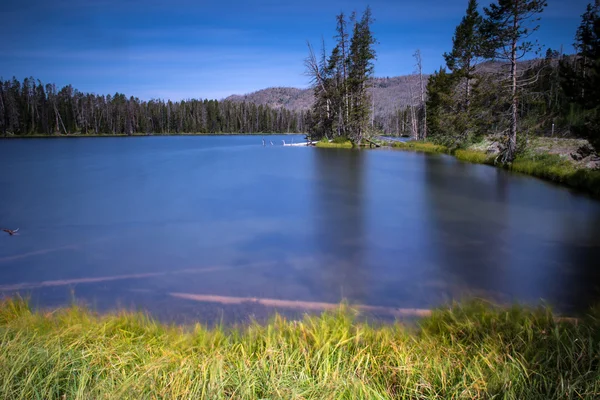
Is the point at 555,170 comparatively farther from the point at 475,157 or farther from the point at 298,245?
the point at 298,245

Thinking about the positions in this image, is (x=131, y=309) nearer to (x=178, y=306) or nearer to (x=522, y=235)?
(x=178, y=306)

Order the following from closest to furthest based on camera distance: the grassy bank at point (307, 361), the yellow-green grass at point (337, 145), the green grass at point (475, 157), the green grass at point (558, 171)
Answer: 1. the grassy bank at point (307, 361)
2. the green grass at point (558, 171)
3. the green grass at point (475, 157)
4. the yellow-green grass at point (337, 145)

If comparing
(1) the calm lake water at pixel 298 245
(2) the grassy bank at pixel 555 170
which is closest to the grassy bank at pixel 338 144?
Answer: (2) the grassy bank at pixel 555 170

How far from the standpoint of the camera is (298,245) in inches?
260

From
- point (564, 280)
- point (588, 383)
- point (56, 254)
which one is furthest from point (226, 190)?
point (588, 383)

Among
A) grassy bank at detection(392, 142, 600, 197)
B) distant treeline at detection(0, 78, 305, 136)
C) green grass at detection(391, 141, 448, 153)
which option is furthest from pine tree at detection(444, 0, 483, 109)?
distant treeline at detection(0, 78, 305, 136)

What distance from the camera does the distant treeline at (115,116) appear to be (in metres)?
75.4

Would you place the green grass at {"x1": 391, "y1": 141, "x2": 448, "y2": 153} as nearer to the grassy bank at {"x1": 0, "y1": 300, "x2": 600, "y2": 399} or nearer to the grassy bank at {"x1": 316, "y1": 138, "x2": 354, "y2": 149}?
the grassy bank at {"x1": 316, "y1": 138, "x2": 354, "y2": 149}

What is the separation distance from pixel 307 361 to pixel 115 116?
10104cm

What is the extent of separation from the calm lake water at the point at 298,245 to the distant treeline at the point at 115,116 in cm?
7891

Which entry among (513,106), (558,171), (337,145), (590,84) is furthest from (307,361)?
(337,145)

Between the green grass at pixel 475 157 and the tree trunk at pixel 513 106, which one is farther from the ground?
the tree trunk at pixel 513 106

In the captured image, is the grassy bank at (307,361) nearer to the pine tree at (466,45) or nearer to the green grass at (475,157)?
the green grass at (475,157)

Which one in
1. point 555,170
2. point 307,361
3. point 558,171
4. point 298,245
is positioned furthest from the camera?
point 555,170
